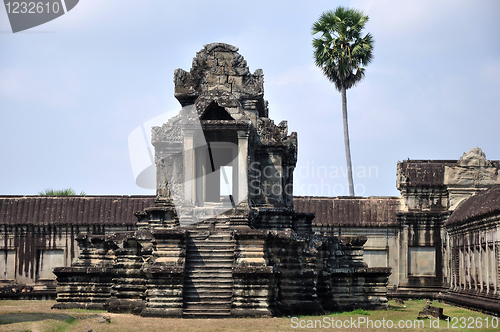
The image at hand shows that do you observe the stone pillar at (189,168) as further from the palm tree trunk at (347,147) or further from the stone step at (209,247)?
the palm tree trunk at (347,147)

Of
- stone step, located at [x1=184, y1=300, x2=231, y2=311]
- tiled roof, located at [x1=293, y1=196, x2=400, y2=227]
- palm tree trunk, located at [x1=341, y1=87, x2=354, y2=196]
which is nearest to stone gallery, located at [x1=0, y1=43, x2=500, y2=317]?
stone step, located at [x1=184, y1=300, x2=231, y2=311]

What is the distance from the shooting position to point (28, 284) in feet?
97.5

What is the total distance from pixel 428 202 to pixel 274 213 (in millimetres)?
12260

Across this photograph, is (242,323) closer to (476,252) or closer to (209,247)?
(209,247)

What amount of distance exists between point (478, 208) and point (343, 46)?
61.4ft

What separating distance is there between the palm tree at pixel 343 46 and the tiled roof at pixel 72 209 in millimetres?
15633

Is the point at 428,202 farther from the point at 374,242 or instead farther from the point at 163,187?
the point at 163,187

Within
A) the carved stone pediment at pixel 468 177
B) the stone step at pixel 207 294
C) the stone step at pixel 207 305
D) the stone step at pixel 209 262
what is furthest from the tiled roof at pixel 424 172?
the stone step at pixel 207 305

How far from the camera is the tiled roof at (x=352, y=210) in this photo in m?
30.0

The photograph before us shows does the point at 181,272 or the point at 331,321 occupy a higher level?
the point at 181,272

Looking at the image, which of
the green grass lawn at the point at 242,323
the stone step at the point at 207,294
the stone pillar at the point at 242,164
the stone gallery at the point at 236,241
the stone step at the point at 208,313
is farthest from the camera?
the stone pillar at the point at 242,164

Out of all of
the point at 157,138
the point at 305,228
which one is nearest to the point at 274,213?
the point at 305,228

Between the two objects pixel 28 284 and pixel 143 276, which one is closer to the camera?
pixel 143 276

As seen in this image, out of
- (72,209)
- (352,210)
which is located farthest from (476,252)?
(72,209)
